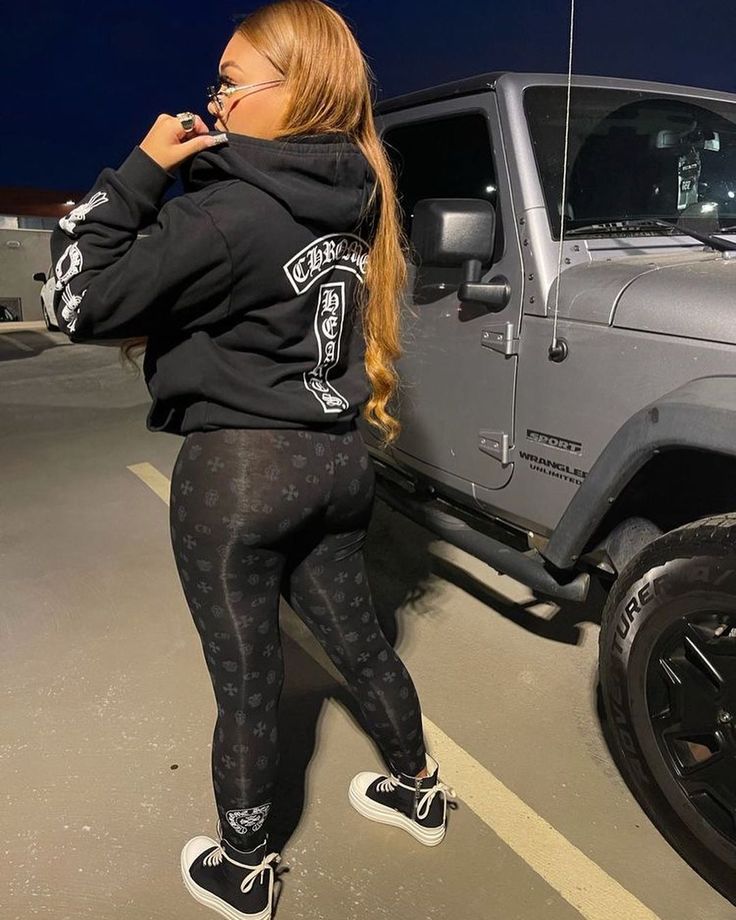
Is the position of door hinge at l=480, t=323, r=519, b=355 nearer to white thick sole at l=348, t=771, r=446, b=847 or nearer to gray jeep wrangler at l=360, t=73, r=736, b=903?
gray jeep wrangler at l=360, t=73, r=736, b=903

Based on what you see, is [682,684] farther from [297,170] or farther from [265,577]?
[297,170]

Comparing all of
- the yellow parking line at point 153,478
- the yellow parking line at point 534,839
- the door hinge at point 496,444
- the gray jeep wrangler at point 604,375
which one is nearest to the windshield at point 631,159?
the gray jeep wrangler at point 604,375

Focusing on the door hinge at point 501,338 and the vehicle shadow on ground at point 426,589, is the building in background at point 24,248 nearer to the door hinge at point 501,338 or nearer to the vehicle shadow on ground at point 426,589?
the vehicle shadow on ground at point 426,589

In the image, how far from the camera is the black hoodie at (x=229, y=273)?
1.20m

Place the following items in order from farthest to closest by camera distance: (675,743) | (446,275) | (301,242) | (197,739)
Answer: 1. (446,275)
2. (197,739)
3. (675,743)
4. (301,242)

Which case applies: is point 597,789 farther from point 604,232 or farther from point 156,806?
point 604,232

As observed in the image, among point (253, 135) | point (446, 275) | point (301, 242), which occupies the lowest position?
point (446, 275)

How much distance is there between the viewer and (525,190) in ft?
7.76

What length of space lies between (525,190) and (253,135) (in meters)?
1.27

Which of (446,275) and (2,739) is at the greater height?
(446,275)

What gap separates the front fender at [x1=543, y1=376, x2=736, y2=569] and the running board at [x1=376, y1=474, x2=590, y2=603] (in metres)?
0.17

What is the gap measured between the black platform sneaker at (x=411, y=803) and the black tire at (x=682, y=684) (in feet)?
1.67

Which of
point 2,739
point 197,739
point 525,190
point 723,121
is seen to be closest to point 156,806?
point 197,739

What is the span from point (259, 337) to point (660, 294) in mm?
1181
